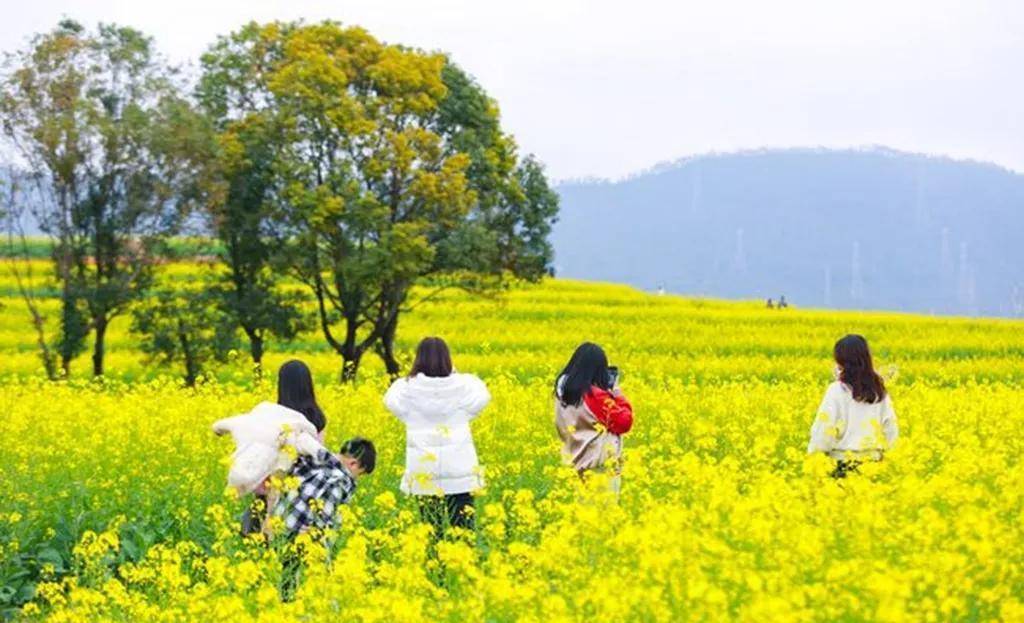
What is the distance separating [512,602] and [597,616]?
2.33 ft

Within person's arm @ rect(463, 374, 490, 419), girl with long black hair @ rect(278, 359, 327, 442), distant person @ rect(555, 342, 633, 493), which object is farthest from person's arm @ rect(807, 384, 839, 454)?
girl with long black hair @ rect(278, 359, 327, 442)

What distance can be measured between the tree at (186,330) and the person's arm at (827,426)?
18.9 meters

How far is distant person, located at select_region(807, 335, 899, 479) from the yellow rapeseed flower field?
0.25 meters

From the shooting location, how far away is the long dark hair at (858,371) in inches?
413

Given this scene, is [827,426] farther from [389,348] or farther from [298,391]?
[389,348]

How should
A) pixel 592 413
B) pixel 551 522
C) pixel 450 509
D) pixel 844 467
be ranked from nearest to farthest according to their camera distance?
pixel 592 413, pixel 450 509, pixel 844 467, pixel 551 522

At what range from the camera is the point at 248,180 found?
28.7 m

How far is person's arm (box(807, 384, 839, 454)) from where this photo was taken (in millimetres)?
10594

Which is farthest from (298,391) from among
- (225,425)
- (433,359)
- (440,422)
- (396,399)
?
(440,422)

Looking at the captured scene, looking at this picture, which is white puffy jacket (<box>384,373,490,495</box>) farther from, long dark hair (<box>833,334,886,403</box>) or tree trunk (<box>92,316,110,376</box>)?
tree trunk (<box>92,316,110,376</box>)

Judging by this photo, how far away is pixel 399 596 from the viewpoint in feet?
22.6

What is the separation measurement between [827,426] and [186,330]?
769 inches

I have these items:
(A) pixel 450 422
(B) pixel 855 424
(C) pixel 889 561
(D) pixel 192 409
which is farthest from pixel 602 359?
(D) pixel 192 409

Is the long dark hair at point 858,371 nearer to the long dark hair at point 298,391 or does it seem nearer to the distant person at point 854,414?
the distant person at point 854,414
